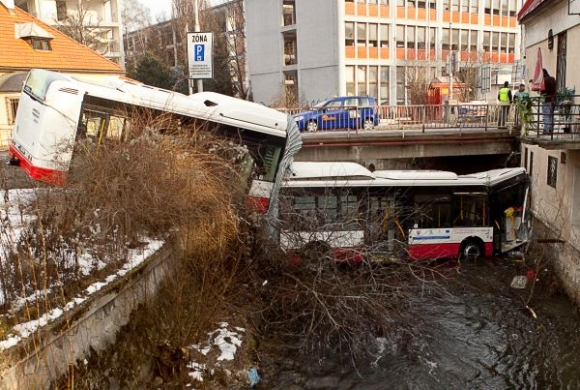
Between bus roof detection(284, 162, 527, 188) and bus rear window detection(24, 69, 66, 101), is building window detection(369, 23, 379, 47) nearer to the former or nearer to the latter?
bus roof detection(284, 162, 527, 188)

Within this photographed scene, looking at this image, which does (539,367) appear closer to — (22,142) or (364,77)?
(22,142)

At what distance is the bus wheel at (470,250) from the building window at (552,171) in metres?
2.74

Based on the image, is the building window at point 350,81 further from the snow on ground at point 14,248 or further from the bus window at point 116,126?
the snow on ground at point 14,248

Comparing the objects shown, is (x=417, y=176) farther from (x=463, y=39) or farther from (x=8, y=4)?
(x=463, y=39)

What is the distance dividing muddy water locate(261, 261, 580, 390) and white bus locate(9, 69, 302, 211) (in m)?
3.92

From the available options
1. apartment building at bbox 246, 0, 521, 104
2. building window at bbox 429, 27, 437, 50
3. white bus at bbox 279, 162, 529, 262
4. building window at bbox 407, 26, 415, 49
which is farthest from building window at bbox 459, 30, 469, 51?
white bus at bbox 279, 162, 529, 262

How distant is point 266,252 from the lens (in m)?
10.6

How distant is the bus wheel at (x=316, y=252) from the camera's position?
33.8 feet

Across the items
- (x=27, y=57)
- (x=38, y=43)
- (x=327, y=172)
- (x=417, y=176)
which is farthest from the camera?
(x=38, y=43)

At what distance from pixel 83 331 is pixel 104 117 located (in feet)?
22.6

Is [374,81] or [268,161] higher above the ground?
[374,81]

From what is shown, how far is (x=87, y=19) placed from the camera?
1954 inches

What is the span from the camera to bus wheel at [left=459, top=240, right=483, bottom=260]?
1600 centimetres

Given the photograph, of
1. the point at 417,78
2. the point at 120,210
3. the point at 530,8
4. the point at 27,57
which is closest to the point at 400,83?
the point at 417,78
